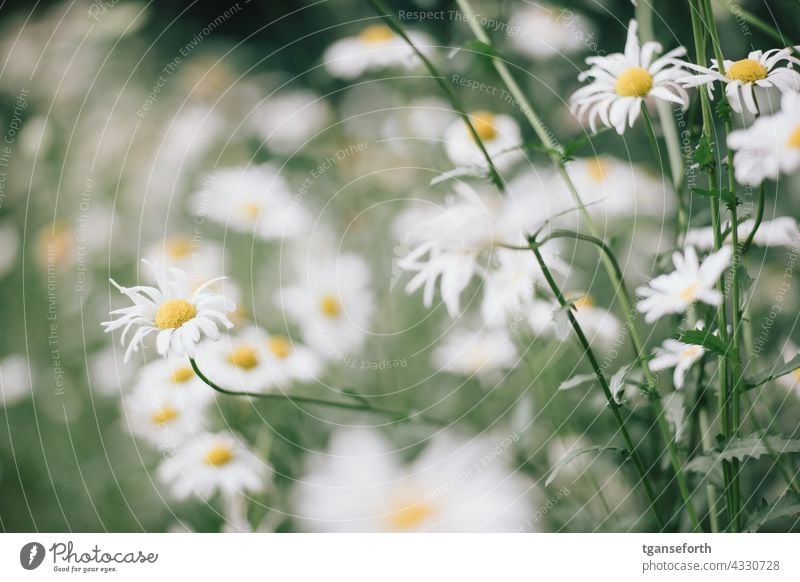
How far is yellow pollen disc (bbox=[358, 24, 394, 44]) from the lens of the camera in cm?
48

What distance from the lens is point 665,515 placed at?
38 cm

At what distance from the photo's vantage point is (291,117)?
52 centimetres

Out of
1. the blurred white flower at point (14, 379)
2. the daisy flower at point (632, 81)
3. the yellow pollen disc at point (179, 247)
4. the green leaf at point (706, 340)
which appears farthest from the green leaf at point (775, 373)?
the blurred white flower at point (14, 379)

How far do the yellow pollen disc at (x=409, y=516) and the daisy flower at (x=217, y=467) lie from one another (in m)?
0.08

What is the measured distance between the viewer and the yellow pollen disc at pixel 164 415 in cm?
45

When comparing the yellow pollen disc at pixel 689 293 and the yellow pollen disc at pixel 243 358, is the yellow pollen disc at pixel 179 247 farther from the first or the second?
the yellow pollen disc at pixel 689 293

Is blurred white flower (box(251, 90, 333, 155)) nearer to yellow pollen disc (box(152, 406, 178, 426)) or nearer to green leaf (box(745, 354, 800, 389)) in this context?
yellow pollen disc (box(152, 406, 178, 426))

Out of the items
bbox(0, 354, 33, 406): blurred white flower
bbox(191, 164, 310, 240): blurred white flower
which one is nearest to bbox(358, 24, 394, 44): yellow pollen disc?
bbox(191, 164, 310, 240): blurred white flower

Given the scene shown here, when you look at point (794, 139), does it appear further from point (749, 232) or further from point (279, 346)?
point (279, 346)

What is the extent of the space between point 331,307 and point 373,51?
174 millimetres
